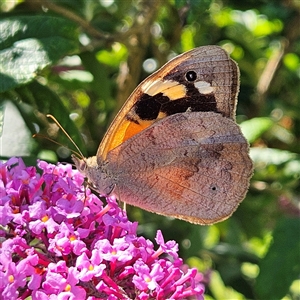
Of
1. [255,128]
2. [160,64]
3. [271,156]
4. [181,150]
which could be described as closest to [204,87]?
[181,150]

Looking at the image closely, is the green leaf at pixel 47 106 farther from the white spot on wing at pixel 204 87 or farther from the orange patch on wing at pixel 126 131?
the white spot on wing at pixel 204 87

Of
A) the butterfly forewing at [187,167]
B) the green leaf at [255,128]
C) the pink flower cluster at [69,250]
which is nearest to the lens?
the pink flower cluster at [69,250]

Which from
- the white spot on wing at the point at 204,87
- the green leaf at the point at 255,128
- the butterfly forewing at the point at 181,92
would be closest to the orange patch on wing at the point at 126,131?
the butterfly forewing at the point at 181,92

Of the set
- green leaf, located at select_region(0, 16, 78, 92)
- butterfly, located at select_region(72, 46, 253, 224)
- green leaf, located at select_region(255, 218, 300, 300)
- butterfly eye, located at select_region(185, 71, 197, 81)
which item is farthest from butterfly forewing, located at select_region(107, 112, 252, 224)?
green leaf, located at select_region(255, 218, 300, 300)

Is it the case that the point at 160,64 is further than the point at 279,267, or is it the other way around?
the point at 160,64

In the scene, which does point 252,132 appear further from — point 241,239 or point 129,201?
point 241,239

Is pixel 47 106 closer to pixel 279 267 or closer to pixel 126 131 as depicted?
pixel 126 131
